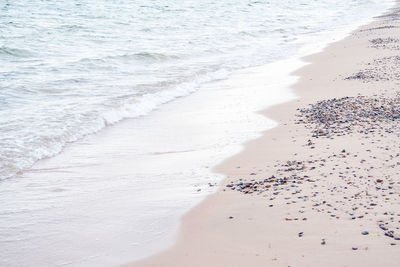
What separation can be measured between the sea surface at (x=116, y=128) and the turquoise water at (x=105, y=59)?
0.04 meters

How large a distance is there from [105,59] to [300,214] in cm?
1392

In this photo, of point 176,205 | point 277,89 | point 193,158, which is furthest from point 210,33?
point 176,205

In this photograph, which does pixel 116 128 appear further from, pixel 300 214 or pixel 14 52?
pixel 14 52

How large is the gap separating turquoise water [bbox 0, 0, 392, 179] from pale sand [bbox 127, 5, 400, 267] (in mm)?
3345

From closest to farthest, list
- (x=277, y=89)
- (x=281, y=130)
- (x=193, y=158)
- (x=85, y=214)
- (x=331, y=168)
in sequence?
1. (x=85, y=214)
2. (x=331, y=168)
3. (x=193, y=158)
4. (x=281, y=130)
5. (x=277, y=89)

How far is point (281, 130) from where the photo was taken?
8.84m

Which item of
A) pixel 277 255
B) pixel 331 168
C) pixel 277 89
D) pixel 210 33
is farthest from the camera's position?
pixel 210 33

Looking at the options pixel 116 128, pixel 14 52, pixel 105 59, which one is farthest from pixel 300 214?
pixel 14 52

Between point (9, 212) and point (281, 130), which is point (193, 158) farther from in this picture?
point (9, 212)

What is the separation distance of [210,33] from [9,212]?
22.1m

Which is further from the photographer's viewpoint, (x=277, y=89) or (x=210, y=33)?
(x=210, y=33)

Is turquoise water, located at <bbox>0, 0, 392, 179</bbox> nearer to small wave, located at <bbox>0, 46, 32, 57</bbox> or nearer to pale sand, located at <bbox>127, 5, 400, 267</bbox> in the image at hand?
small wave, located at <bbox>0, 46, 32, 57</bbox>

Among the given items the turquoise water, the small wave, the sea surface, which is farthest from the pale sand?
the small wave

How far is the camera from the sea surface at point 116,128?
5395 millimetres
